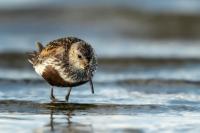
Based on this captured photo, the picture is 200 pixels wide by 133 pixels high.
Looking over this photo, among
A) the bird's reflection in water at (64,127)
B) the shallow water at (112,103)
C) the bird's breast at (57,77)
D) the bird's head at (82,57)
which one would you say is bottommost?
the bird's reflection in water at (64,127)

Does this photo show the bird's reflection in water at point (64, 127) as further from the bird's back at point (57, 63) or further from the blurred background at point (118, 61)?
the bird's back at point (57, 63)

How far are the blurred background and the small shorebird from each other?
337mm

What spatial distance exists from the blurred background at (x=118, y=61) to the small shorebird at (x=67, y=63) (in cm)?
34

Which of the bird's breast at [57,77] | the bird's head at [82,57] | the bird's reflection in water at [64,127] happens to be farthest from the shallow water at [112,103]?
the bird's head at [82,57]

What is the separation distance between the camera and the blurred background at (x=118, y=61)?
29.6 ft

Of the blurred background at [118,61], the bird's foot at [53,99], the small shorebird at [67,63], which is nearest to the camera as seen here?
the blurred background at [118,61]

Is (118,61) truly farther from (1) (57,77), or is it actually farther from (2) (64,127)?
(2) (64,127)

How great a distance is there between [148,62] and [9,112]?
616 centimetres

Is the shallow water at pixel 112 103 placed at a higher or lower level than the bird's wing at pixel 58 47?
lower

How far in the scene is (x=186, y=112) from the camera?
31.2 feet

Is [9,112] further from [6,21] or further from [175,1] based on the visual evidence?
[175,1]

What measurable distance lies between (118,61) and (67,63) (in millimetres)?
4810

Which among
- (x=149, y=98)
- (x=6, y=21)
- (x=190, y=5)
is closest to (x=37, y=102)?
(x=149, y=98)

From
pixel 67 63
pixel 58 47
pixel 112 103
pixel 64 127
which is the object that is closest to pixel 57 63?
pixel 67 63
